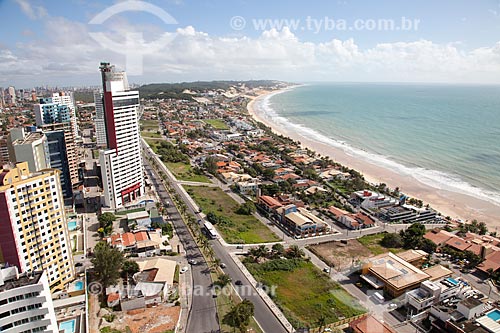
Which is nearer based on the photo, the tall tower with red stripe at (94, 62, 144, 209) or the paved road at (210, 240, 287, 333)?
the paved road at (210, 240, 287, 333)

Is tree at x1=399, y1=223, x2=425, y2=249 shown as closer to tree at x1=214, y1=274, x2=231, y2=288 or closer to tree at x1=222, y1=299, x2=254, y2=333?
tree at x1=214, y1=274, x2=231, y2=288

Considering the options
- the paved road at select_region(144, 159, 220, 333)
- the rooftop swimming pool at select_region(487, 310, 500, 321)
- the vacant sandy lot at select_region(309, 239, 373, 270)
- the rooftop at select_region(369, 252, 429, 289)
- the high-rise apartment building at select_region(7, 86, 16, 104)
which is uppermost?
the high-rise apartment building at select_region(7, 86, 16, 104)

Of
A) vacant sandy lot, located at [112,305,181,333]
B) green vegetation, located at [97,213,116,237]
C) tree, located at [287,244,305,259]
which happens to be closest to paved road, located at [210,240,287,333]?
vacant sandy lot, located at [112,305,181,333]

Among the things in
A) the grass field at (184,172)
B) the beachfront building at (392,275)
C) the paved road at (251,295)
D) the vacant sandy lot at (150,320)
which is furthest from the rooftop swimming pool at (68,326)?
the grass field at (184,172)

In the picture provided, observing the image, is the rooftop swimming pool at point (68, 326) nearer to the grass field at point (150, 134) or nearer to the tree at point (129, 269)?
the tree at point (129, 269)

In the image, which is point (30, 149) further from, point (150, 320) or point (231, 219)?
point (150, 320)
